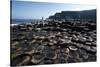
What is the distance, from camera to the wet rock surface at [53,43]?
264cm

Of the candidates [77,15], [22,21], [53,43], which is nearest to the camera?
[22,21]

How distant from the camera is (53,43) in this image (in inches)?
110

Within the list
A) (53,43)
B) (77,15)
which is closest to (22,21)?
→ (53,43)

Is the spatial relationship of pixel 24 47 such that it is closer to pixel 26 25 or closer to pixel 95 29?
pixel 26 25

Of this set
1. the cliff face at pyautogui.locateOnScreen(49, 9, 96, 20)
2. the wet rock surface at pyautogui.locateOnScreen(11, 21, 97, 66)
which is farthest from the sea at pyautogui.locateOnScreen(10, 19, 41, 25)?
the cliff face at pyautogui.locateOnScreen(49, 9, 96, 20)

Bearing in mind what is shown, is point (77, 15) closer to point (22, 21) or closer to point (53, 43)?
point (53, 43)

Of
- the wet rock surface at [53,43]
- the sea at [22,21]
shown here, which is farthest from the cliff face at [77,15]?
the sea at [22,21]

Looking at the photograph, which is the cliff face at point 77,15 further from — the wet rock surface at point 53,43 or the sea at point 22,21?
the sea at point 22,21

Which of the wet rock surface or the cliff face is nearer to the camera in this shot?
the wet rock surface

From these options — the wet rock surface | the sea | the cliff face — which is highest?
the cliff face

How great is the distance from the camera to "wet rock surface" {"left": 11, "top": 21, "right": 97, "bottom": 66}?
2641mm

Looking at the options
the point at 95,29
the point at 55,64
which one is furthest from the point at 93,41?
the point at 55,64

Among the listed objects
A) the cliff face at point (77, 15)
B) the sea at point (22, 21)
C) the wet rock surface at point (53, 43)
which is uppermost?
the cliff face at point (77, 15)

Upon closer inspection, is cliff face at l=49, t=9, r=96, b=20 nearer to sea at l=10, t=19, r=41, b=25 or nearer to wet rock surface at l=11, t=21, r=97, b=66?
wet rock surface at l=11, t=21, r=97, b=66
